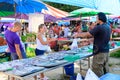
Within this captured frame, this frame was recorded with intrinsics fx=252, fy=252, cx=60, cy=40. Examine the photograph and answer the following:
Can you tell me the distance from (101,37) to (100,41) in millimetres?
100

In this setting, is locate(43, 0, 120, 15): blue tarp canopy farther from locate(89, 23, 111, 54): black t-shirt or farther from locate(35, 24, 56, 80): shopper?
locate(35, 24, 56, 80): shopper

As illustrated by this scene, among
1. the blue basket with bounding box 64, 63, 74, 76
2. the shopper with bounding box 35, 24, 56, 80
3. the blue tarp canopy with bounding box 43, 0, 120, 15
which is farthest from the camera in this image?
the blue basket with bounding box 64, 63, 74, 76

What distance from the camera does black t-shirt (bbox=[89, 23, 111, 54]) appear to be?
589 cm

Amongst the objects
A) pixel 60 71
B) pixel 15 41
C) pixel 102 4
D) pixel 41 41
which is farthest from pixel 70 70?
pixel 102 4

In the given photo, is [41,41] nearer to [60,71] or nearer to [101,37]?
[101,37]

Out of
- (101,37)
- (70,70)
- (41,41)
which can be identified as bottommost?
(70,70)

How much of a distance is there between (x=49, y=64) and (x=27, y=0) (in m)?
2.94

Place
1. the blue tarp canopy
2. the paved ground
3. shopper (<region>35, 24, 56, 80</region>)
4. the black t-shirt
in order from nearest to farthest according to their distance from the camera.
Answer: the blue tarp canopy < the black t-shirt < shopper (<region>35, 24, 56, 80</region>) < the paved ground

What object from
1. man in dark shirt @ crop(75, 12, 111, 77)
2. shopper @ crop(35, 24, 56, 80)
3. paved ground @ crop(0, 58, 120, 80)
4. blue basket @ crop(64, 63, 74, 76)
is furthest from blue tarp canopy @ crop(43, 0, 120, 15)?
paved ground @ crop(0, 58, 120, 80)

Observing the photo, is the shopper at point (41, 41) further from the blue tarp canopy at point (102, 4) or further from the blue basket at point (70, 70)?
the blue tarp canopy at point (102, 4)

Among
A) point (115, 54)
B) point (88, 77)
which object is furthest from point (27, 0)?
point (115, 54)

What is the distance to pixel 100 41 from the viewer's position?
6027 mm

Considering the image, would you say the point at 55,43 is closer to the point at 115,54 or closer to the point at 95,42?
the point at 115,54

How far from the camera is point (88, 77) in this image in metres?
3.86
